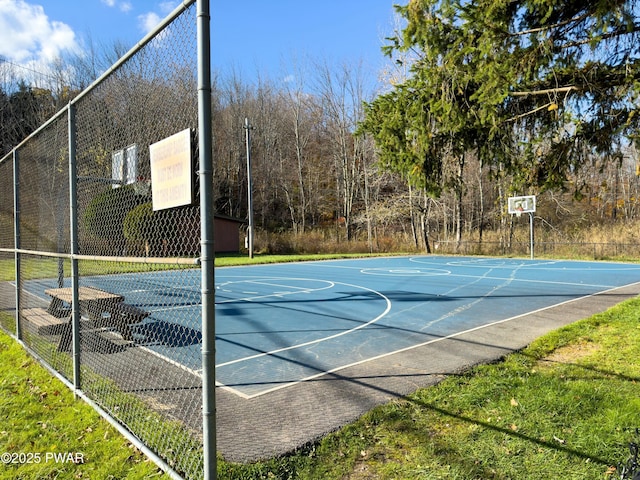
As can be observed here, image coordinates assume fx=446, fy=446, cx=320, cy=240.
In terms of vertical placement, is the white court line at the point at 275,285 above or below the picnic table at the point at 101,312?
below

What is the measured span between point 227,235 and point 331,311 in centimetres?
2513

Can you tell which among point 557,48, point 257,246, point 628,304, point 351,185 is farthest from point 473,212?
point 557,48

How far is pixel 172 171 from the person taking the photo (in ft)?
9.09

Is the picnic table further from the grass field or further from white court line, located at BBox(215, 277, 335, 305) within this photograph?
white court line, located at BBox(215, 277, 335, 305)

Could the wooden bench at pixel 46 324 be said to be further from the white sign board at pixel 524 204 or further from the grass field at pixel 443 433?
the white sign board at pixel 524 204

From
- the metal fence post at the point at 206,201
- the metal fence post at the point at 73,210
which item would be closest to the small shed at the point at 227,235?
the metal fence post at the point at 73,210

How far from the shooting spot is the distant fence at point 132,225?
8.75 ft

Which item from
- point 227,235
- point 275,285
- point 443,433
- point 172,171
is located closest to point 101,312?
point 172,171

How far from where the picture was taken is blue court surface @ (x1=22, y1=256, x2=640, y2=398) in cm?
620

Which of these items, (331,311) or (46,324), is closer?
(46,324)

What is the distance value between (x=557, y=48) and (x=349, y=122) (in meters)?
38.7

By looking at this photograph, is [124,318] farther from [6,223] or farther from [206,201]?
[206,201]

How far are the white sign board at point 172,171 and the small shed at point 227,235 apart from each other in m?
30.4

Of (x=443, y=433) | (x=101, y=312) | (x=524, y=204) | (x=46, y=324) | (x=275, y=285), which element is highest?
(x=524, y=204)
